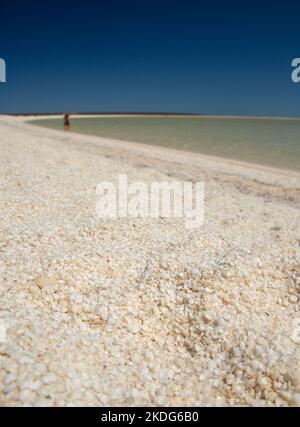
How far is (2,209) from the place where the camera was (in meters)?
5.30

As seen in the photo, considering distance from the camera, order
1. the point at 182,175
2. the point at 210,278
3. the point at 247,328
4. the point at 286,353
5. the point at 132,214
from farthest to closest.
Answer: the point at 182,175, the point at 132,214, the point at 210,278, the point at 247,328, the point at 286,353

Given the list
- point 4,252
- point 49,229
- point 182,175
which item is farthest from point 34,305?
point 182,175

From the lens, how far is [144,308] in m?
3.35

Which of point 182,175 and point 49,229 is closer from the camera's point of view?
point 49,229

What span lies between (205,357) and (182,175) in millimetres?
7463

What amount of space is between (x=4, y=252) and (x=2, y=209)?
5.37ft

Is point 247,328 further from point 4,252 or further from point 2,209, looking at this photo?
point 2,209

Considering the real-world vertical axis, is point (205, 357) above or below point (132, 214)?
below

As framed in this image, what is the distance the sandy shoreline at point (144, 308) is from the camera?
254 centimetres

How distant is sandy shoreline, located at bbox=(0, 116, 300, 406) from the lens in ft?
8.34
